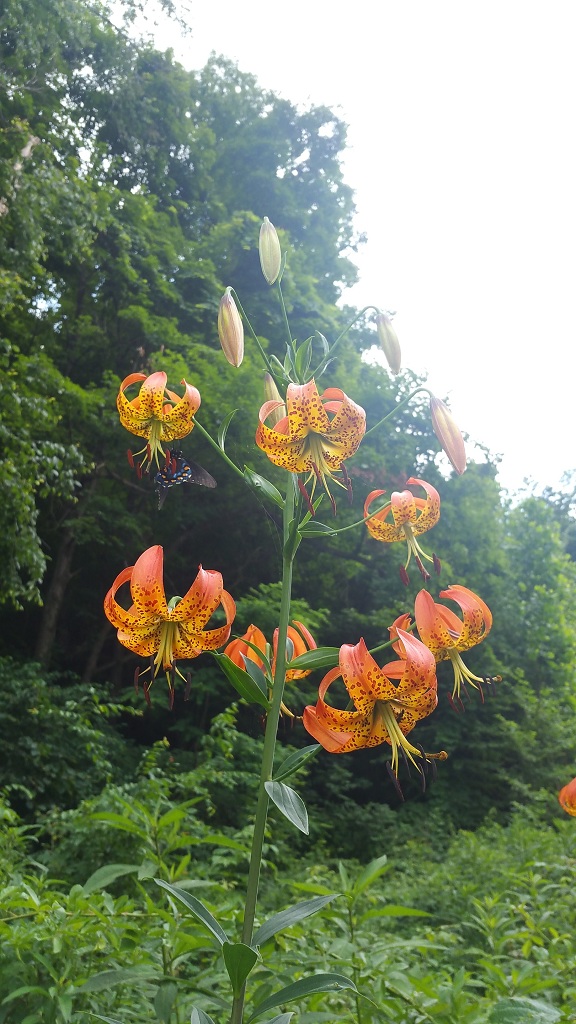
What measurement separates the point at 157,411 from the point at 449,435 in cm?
37

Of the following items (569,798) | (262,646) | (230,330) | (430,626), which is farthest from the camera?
(569,798)

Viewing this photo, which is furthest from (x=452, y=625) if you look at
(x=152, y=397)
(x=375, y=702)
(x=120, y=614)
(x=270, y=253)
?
(x=270, y=253)

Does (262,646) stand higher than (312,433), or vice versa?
(312,433)

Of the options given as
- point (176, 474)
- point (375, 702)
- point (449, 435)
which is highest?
point (449, 435)

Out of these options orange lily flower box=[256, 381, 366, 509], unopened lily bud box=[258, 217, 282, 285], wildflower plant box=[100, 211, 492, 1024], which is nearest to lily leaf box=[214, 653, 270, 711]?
wildflower plant box=[100, 211, 492, 1024]

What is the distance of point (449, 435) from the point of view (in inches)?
35.6

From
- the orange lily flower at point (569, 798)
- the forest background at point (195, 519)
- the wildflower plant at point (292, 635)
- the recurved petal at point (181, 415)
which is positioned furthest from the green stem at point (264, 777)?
the forest background at point (195, 519)

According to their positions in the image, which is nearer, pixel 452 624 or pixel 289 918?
pixel 289 918

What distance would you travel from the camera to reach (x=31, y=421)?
4.23 meters

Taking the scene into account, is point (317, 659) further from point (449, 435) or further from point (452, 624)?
point (449, 435)

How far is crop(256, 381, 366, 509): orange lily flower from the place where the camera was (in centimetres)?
77

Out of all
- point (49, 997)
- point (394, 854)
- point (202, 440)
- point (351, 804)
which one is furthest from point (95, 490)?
point (49, 997)

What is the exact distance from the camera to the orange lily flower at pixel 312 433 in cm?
77

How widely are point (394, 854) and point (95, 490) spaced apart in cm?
359
